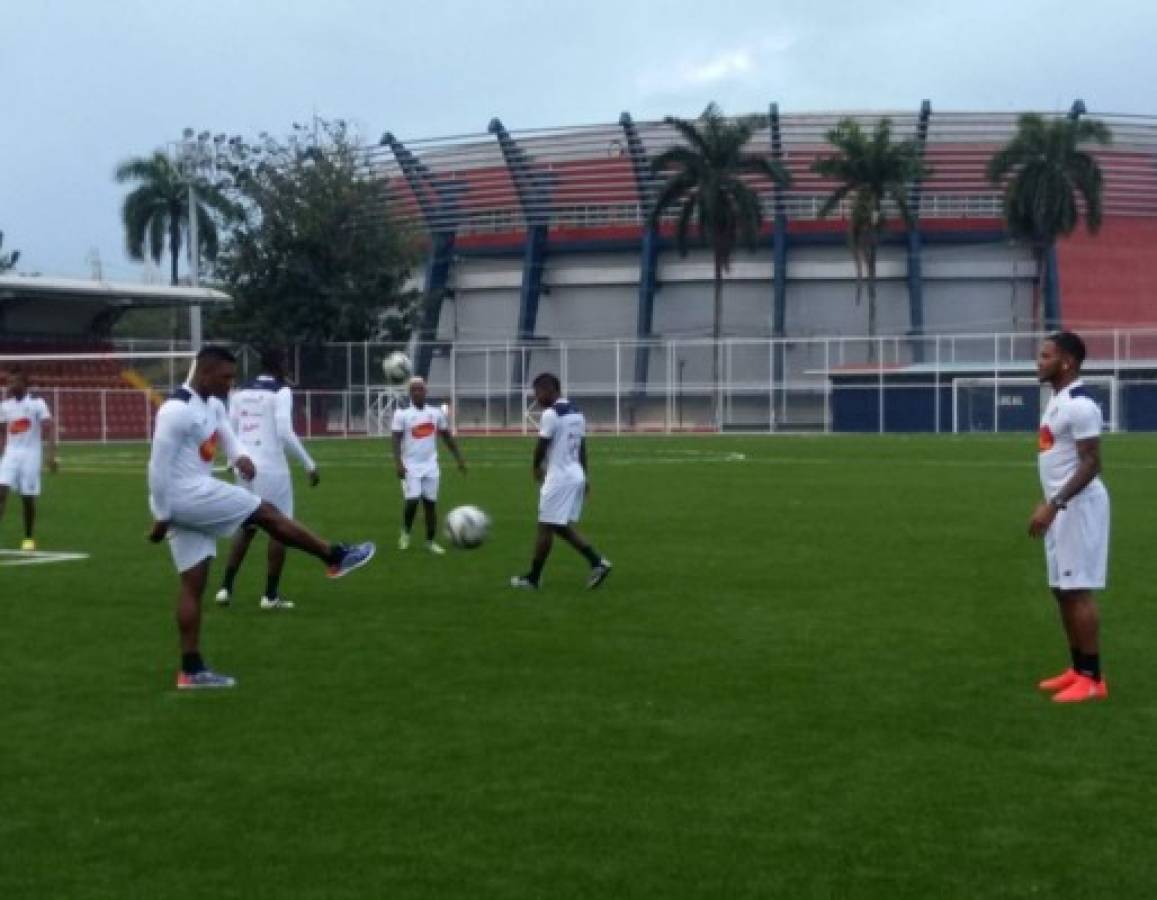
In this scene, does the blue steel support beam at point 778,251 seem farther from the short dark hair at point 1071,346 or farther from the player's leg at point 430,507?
the short dark hair at point 1071,346

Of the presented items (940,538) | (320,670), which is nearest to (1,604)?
(320,670)

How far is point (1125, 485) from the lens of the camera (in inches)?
1248

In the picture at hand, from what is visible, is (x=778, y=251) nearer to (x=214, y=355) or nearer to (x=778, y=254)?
(x=778, y=254)

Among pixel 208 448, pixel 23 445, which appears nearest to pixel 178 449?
pixel 208 448

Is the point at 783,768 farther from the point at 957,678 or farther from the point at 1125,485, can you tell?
the point at 1125,485

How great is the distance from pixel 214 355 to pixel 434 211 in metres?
84.4

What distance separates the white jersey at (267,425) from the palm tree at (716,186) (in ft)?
216

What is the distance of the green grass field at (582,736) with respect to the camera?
22.0 ft

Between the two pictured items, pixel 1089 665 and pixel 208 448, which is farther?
pixel 208 448

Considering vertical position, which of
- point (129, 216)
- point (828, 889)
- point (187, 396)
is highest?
point (129, 216)

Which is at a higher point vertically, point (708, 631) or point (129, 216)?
point (129, 216)

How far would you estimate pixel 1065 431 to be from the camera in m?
9.95

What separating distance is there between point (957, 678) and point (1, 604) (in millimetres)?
8154

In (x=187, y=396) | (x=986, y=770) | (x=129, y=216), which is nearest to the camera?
(x=986, y=770)
